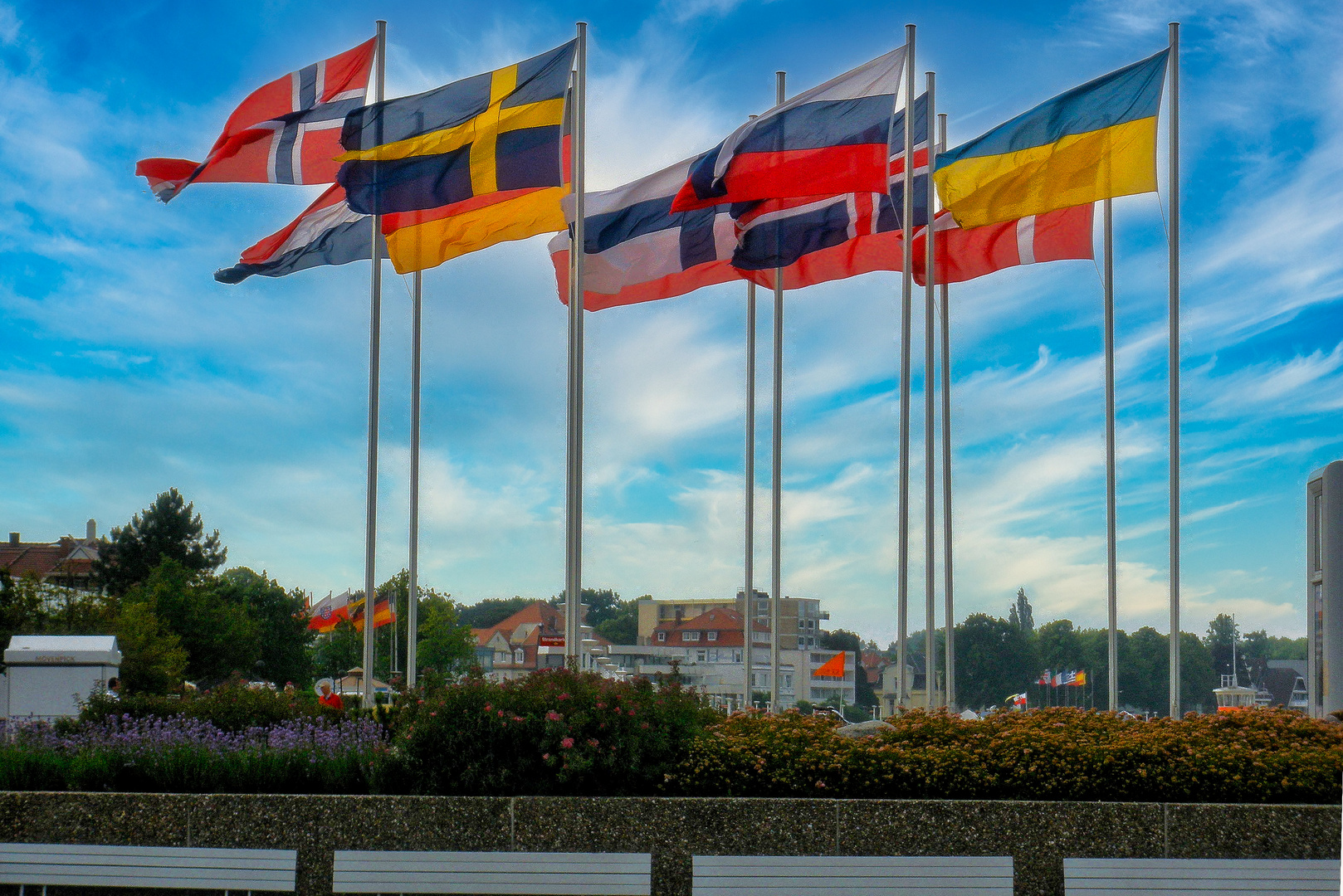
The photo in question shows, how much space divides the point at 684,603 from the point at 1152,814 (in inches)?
5897

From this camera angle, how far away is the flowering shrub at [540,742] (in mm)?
9641

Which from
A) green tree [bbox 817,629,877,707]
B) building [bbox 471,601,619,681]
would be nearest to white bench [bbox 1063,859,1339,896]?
building [bbox 471,601,619,681]

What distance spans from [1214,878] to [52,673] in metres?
14.1

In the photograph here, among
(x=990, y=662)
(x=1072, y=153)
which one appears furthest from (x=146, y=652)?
(x=990, y=662)

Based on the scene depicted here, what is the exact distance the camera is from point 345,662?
274 ft

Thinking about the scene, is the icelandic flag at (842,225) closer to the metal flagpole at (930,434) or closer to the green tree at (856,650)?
the metal flagpole at (930,434)

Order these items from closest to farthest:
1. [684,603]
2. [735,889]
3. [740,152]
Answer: [735,889] → [740,152] → [684,603]

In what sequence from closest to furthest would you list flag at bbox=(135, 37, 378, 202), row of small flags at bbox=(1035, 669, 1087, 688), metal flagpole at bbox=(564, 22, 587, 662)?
metal flagpole at bbox=(564, 22, 587, 662)
flag at bbox=(135, 37, 378, 202)
row of small flags at bbox=(1035, 669, 1087, 688)

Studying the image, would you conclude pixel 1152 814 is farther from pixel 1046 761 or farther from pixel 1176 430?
pixel 1176 430

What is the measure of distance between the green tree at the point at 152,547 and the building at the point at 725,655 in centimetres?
5795

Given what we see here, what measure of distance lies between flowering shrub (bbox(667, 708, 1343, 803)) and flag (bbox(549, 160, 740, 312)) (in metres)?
7.58

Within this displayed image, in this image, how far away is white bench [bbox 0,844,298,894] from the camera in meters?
9.27

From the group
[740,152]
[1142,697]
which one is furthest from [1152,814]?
[1142,697]

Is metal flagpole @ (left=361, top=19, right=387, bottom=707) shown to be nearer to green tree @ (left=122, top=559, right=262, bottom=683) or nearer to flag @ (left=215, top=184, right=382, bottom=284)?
flag @ (left=215, top=184, right=382, bottom=284)
